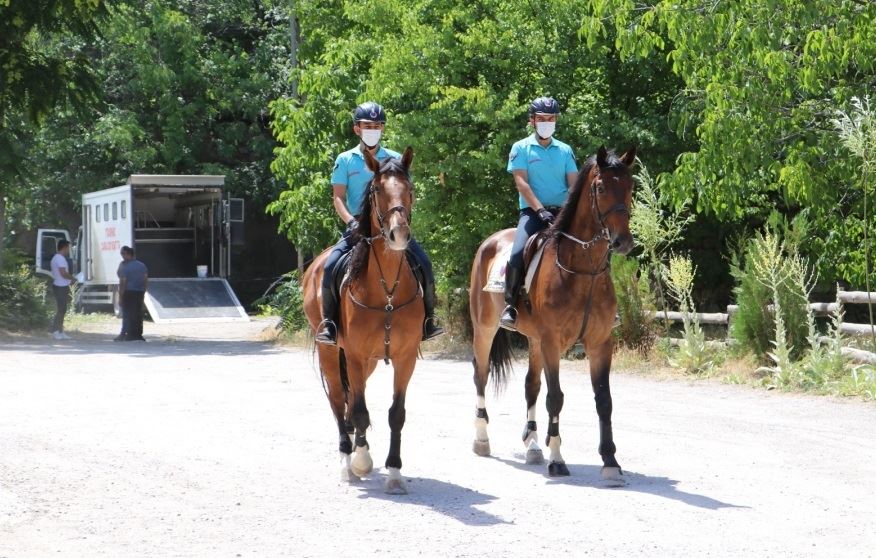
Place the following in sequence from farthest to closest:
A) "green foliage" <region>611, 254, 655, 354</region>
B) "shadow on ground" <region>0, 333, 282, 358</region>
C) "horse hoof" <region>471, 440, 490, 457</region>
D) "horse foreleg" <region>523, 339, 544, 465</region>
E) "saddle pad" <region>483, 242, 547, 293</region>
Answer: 1. "shadow on ground" <region>0, 333, 282, 358</region>
2. "green foliage" <region>611, 254, 655, 354</region>
3. "horse hoof" <region>471, 440, 490, 457</region>
4. "saddle pad" <region>483, 242, 547, 293</region>
5. "horse foreleg" <region>523, 339, 544, 465</region>

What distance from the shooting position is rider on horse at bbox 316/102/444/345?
979 centimetres

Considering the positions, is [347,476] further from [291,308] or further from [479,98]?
[291,308]

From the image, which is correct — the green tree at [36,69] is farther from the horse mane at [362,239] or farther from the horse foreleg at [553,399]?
the horse foreleg at [553,399]

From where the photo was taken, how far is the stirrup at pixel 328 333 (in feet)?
32.0

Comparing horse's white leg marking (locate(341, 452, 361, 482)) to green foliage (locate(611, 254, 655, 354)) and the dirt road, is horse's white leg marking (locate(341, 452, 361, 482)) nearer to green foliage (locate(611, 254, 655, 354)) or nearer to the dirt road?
the dirt road

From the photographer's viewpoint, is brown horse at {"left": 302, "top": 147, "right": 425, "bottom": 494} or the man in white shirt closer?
brown horse at {"left": 302, "top": 147, "right": 425, "bottom": 494}

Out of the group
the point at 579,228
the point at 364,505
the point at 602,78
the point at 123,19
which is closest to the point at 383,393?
the point at 579,228

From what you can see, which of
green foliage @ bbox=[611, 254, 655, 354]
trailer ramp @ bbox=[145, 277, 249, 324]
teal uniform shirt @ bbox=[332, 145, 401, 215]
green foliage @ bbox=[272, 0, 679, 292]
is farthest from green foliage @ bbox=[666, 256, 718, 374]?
trailer ramp @ bbox=[145, 277, 249, 324]

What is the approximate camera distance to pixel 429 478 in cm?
979

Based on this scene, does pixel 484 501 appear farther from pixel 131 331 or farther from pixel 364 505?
pixel 131 331

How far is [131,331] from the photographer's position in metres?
27.8

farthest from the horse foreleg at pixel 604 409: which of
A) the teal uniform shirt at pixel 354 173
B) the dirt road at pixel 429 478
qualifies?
the teal uniform shirt at pixel 354 173

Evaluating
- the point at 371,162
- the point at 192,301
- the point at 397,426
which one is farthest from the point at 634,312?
the point at 192,301

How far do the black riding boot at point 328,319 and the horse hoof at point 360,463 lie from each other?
0.84 meters
